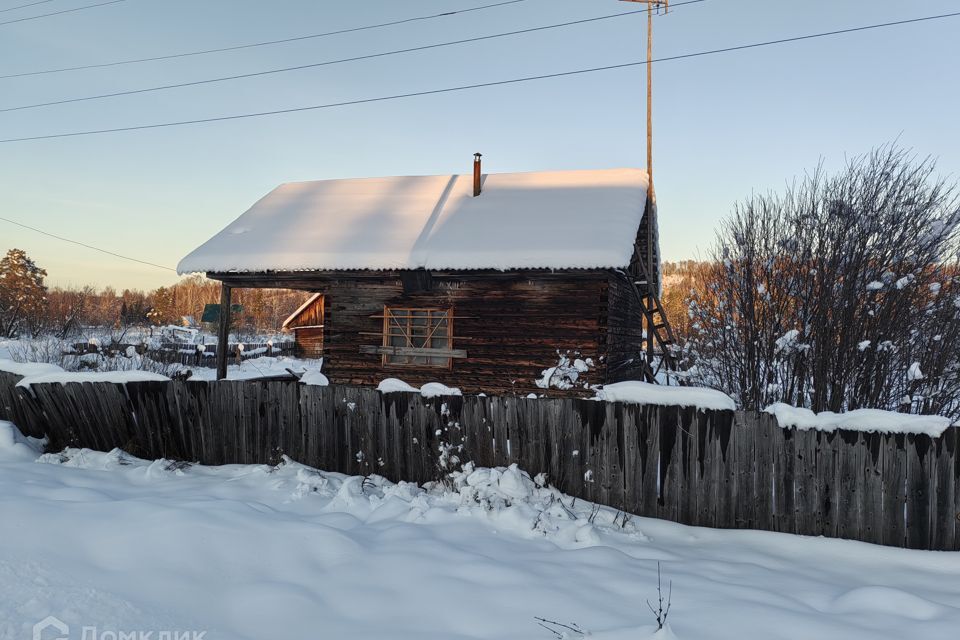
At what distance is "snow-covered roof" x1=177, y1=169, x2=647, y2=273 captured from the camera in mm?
10648

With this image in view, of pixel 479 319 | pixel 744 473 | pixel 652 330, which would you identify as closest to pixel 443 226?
pixel 479 319

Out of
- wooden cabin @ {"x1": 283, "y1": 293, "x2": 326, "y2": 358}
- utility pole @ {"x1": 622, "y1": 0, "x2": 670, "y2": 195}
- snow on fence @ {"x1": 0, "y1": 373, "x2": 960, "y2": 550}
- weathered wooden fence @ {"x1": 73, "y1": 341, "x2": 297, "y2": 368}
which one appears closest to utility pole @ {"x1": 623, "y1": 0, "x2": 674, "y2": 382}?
utility pole @ {"x1": 622, "y1": 0, "x2": 670, "y2": 195}

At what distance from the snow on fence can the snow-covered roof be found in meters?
4.58

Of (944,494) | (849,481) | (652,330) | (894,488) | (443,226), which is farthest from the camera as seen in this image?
(652,330)

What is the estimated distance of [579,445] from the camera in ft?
19.4

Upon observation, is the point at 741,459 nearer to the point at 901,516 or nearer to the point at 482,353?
the point at 901,516

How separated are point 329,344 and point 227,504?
804 cm

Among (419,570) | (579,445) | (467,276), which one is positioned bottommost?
(419,570)

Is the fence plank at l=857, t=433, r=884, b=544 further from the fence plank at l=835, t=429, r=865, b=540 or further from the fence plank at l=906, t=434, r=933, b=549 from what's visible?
the fence plank at l=906, t=434, r=933, b=549

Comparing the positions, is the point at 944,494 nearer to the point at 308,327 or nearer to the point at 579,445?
the point at 579,445

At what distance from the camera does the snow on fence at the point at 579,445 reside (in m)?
4.96

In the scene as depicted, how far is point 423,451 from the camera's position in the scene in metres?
6.36

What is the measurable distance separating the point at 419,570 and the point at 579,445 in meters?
2.47

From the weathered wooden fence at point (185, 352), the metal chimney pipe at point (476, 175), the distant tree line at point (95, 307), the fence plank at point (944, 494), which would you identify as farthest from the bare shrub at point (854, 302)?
the distant tree line at point (95, 307)
